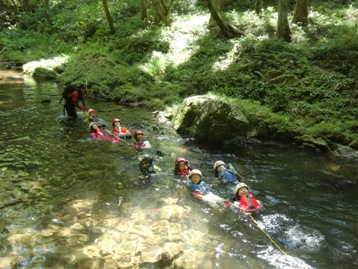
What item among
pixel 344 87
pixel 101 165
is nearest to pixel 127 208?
pixel 101 165

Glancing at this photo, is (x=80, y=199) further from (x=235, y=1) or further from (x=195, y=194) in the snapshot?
(x=235, y=1)

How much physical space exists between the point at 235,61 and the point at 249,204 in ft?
33.0

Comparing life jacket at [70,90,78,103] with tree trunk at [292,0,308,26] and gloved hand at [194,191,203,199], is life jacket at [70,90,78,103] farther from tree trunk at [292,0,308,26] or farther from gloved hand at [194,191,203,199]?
tree trunk at [292,0,308,26]

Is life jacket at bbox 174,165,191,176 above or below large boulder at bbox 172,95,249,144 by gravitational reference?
below

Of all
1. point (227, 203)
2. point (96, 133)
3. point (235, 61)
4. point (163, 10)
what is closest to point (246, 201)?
point (227, 203)

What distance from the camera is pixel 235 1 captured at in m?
24.8

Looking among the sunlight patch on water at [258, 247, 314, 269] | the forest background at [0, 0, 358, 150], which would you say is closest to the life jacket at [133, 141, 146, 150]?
the forest background at [0, 0, 358, 150]

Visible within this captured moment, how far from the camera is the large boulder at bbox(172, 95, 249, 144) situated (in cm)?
1114

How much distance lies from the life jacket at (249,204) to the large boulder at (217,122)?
14.5 ft

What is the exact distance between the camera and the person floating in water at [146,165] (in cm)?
829

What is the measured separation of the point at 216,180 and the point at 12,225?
15.2 feet

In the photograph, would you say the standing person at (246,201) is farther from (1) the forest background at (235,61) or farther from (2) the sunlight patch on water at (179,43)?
(2) the sunlight patch on water at (179,43)

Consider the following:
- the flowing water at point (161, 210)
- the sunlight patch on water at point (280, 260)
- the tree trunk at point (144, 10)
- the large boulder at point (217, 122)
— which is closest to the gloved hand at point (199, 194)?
the flowing water at point (161, 210)

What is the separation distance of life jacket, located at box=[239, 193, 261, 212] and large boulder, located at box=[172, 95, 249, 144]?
14.5ft
